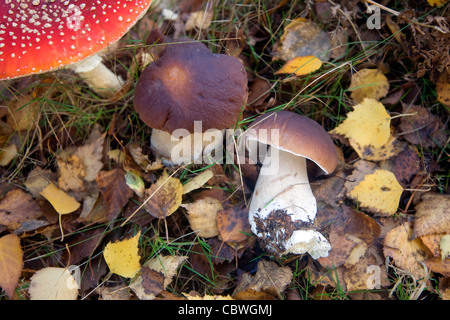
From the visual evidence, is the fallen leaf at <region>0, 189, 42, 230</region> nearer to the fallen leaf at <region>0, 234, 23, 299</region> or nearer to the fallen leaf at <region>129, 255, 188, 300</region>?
the fallen leaf at <region>0, 234, 23, 299</region>

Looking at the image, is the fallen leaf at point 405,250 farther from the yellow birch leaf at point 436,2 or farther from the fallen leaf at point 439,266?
the yellow birch leaf at point 436,2

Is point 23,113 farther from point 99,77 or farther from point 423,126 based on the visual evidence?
point 423,126

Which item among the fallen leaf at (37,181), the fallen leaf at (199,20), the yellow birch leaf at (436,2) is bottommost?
the fallen leaf at (37,181)

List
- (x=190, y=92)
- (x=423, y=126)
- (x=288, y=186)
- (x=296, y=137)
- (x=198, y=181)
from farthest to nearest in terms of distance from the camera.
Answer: (x=423, y=126)
(x=198, y=181)
(x=288, y=186)
(x=296, y=137)
(x=190, y=92)

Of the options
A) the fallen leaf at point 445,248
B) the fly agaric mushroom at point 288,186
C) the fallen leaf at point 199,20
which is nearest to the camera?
the fly agaric mushroom at point 288,186

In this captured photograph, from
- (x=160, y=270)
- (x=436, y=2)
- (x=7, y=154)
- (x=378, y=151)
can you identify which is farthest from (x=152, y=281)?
(x=436, y=2)

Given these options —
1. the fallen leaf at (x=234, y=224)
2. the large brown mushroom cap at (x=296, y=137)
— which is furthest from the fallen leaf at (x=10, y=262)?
the large brown mushroom cap at (x=296, y=137)

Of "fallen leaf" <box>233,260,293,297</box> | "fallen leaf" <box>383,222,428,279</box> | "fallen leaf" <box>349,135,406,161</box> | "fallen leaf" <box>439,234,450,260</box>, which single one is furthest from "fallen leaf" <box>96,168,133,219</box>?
"fallen leaf" <box>439,234,450,260</box>
